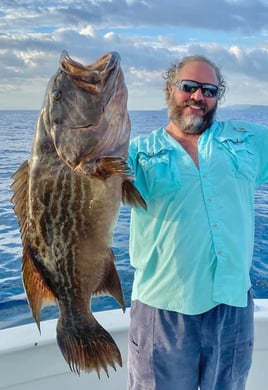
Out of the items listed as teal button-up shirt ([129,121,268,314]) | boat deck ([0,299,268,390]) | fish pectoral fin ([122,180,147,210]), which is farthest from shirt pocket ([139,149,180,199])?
boat deck ([0,299,268,390])

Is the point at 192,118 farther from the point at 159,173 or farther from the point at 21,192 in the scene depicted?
the point at 21,192

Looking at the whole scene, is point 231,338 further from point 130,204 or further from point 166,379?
point 130,204

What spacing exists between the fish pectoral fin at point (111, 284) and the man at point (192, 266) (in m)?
0.42

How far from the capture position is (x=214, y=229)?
2715 millimetres

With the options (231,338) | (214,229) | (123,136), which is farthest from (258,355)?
(123,136)

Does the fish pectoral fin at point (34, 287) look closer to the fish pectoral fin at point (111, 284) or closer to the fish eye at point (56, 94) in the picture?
the fish pectoral fin at point (111, 284)

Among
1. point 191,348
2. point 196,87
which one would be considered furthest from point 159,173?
point 191,348

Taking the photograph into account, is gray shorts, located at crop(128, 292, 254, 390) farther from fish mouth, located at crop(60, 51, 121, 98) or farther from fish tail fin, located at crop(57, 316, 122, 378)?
fish mouth, located at crop(60, 51, 121, 98)

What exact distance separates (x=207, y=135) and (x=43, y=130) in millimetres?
1101

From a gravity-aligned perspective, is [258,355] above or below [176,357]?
below

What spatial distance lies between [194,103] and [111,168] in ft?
3.45

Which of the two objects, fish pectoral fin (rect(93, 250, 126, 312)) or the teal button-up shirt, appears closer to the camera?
fish pectoral fin (rect(93, 250, 126, 312))

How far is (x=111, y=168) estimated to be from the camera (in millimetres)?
2084

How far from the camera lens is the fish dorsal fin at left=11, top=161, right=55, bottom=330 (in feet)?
7.27
